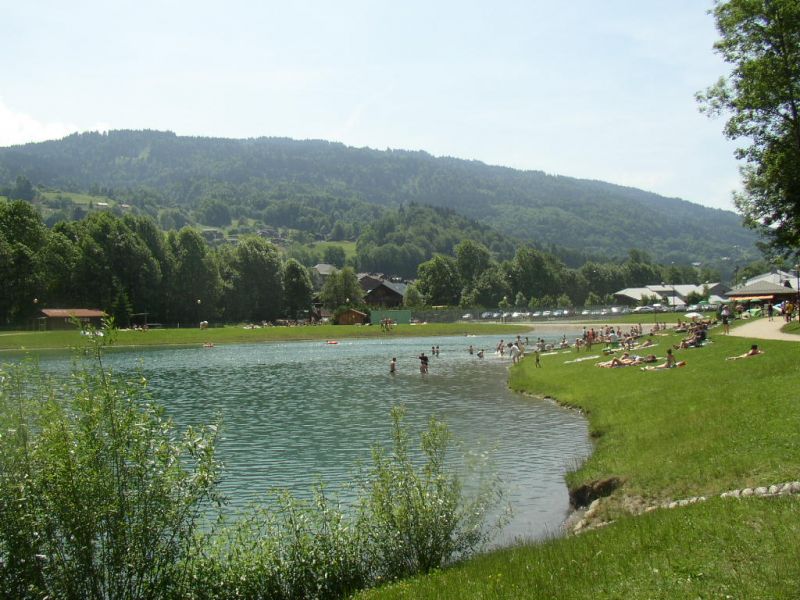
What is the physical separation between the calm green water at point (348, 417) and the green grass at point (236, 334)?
22078mm

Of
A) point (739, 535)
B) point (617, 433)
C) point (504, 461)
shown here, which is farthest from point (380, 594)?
point (617, 433)

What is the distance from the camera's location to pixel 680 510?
490 inches

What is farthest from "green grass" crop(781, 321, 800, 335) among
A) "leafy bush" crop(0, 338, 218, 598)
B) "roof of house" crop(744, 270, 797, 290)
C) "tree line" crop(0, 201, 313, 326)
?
"tree line" crop(0, 201, 313, 326)

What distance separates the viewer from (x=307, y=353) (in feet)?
256

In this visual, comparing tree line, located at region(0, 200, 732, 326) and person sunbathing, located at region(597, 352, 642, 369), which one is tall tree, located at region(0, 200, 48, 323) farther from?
person sunbathing, located at region(597, 352, 642, 369)

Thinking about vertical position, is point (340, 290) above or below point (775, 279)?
above

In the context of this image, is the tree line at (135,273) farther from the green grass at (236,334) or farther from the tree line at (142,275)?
the green grass at (236,334)

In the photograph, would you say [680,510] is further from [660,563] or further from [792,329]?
[792,329]

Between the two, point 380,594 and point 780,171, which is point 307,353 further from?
point 380,594

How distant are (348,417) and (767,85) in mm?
25827

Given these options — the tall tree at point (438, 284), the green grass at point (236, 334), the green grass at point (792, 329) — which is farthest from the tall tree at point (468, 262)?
the green grass at point (792, 329)

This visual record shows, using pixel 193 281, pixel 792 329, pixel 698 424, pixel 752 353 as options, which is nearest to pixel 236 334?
pixel 193 281

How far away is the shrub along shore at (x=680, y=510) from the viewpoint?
9398 mm

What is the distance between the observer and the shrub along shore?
9.40 m
